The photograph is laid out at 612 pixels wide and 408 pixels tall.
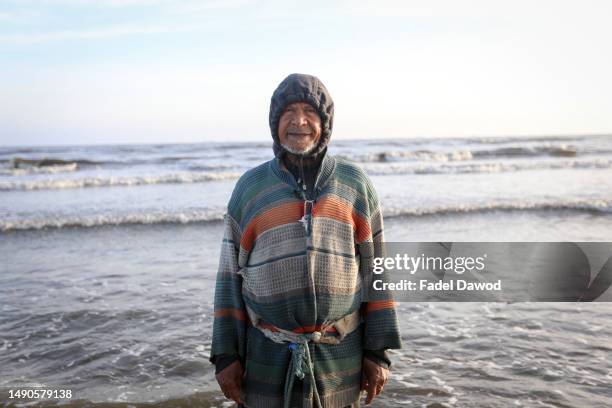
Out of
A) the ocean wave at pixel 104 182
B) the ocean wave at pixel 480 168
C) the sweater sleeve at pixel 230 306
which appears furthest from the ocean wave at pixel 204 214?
the sweater sleeve at pixel 230 306

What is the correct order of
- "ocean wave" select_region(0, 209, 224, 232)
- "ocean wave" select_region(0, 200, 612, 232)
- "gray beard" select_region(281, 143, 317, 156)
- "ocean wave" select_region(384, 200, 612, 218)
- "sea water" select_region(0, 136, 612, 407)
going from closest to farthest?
1. "gray beard" select_region(281, 143, 317, 156)
2. "sea water" select_region(0, 136, 612, 407)
3. "ocean wave" select_region(0, 209, 224, 232)
4. "ocean wave" select_region(0, 200, 612, 232)
5. "ocean wave" select_region(384, 200, 612, 218)

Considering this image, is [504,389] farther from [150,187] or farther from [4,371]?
[150,187]

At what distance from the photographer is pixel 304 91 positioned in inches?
83.8

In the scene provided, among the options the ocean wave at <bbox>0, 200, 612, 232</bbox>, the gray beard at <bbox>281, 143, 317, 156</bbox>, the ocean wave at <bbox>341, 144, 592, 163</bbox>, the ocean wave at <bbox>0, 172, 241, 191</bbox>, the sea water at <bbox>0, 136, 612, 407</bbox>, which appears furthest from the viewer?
the ocean wave at <bbox>341, 144, 592, 163</bbox>

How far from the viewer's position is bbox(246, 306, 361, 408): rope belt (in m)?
2.08

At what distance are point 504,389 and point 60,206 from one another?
12.0 m

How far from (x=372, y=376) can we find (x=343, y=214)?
0.70 m

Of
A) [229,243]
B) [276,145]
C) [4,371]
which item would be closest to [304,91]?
[276,145]

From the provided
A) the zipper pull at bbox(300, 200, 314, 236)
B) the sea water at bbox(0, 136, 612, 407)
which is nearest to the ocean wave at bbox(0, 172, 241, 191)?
the sea water at bbox(0, 136, 612, 407)

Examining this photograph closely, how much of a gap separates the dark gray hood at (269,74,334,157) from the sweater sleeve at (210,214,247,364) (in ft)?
1.41

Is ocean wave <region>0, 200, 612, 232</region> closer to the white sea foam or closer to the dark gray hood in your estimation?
the white sea foam

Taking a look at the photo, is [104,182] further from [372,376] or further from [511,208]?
[372,376]

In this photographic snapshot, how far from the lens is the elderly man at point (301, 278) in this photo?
6.88 ft

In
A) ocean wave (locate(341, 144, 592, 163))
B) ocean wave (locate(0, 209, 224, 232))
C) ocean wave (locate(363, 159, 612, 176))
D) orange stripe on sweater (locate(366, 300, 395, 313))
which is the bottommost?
ocean wave (locate(0, 209, 224, 232))
